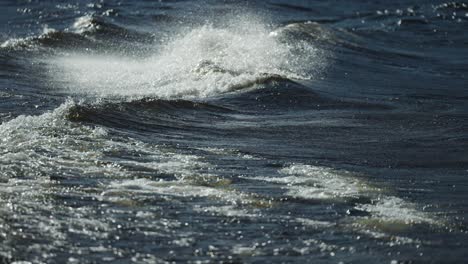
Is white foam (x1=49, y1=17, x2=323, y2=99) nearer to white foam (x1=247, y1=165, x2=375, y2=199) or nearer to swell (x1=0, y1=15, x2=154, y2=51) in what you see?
swell (x1=0, y1=15, x2=154, y2=51)

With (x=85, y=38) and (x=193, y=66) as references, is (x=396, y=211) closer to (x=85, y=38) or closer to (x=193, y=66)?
(x=193, y=66)

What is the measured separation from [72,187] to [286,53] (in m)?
11.0

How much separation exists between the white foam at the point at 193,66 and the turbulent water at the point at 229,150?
0.05 meters

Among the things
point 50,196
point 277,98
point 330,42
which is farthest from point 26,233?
point 330,42

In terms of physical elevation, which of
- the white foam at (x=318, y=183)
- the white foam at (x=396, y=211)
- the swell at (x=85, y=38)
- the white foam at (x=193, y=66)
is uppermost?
the swell at (x=85, y=38)

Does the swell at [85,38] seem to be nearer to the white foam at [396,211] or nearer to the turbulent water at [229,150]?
the turbulent water at [229,150]

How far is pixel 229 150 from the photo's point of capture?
31.1ft

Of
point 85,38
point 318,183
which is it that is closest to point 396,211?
point 318,183

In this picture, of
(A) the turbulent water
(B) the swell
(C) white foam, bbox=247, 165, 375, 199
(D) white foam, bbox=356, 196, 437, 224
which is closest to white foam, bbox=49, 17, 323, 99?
(A) the turbulent water

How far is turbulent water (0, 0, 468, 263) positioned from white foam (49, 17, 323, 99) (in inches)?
2.1

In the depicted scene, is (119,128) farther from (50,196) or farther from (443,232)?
(443,232)

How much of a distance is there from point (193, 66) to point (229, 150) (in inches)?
248

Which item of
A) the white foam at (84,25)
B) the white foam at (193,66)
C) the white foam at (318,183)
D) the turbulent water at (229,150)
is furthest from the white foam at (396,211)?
the white foam at (84,25)

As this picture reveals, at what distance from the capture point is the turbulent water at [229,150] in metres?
6.62
